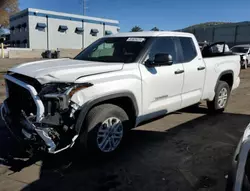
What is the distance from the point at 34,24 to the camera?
4272 centimetres

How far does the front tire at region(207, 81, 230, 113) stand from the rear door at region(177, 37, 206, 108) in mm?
822

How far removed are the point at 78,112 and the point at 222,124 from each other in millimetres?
3556

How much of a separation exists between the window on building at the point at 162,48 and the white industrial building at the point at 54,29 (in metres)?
41.5

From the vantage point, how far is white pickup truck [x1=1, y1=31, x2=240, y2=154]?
3230mm

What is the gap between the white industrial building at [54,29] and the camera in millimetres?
43094

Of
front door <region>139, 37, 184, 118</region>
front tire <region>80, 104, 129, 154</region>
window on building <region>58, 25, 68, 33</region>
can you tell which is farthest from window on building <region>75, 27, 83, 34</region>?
front tire <region>80, 104, 129, 154</region>

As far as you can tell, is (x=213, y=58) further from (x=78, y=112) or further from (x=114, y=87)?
(x=78, y=112)

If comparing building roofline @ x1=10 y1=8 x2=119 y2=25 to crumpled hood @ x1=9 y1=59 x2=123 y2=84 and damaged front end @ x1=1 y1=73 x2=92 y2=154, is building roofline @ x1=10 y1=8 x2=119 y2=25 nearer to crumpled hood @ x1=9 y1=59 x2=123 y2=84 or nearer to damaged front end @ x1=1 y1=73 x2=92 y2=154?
crumpled hood @ x1=9 y1=59 x2=123 y2=84

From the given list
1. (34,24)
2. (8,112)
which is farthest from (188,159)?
(34,24)

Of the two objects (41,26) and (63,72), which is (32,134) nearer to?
(63,72)

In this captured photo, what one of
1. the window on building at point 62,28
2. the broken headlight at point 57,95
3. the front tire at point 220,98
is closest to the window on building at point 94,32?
the window on building at point 62,28

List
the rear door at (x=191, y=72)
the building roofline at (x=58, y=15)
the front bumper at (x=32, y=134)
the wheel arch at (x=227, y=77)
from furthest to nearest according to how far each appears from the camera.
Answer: the building roofline at (x=58, y=15) < the wheel arch at (x=227, y=77) < the rear door at (x=191, y=72) < the front bumper at (x=32, y=134)

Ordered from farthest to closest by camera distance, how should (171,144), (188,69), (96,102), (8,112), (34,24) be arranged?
(34,24)
(188,69)
(171,144)
(8,112)
(96,102)

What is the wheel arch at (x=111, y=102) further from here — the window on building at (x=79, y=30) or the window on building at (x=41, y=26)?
the window on building at (x=79, y=30)
